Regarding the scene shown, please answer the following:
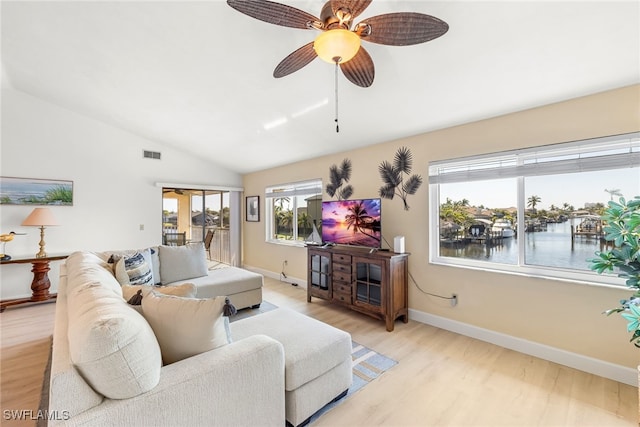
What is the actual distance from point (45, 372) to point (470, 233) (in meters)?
4.17

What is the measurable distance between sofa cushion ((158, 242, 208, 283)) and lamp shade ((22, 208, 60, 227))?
76.1 inches

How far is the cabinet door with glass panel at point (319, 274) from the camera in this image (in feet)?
12.4

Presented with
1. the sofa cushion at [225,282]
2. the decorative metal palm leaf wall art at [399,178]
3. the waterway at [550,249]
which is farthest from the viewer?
the decorative metal palm leaf wall art at [399,178]

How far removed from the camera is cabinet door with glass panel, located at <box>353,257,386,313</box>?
3143 mm

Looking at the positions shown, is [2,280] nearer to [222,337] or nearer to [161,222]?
[161,222]

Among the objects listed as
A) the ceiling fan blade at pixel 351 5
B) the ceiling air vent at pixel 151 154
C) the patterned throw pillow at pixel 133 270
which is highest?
the ceiling air vent at pixel 151 154

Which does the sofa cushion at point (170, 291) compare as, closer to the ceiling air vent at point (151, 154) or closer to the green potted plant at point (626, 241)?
the green potted plant at point (626, 241)

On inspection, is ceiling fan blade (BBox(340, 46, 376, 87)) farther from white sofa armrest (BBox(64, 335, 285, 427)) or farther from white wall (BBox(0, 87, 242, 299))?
white wall (BBox(0, 87, 242, 299))

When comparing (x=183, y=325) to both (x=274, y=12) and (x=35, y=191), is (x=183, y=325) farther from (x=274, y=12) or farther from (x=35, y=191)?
(x=35, y=191)

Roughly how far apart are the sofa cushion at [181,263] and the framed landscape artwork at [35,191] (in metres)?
2.38

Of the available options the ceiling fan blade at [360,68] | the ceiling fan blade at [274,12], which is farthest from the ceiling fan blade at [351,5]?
the ceiling fan blade at [360,68]

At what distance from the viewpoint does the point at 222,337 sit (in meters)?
1.46

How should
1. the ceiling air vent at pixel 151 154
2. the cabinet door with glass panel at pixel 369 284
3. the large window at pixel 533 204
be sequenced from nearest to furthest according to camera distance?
the large window at pixel 533 204 < the cabinet door with glass panel at pixel 369 284 < the ceiling air vent at pixel 151 154

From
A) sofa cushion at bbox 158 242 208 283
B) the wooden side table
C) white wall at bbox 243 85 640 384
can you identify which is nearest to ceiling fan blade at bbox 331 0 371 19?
white wall at bbox 243 85 640 384
